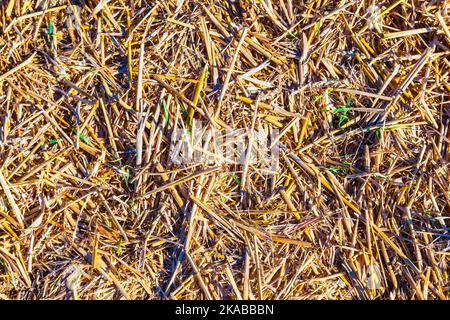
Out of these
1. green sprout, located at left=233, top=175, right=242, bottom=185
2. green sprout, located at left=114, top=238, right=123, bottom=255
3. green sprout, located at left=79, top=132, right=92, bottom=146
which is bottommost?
green sprout, located at left=114, top=238, right=123, bottom=255

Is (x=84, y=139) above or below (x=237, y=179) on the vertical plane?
above

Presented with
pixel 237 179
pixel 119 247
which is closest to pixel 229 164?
pixel 237 179

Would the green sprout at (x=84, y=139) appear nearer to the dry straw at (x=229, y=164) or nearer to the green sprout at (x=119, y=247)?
the dry straw at (x=229, y=164)

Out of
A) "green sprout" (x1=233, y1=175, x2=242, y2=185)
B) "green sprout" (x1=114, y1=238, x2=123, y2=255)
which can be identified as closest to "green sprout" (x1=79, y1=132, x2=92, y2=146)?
"green sprout" (x1=114, y1=238, x2=123, y2=255)

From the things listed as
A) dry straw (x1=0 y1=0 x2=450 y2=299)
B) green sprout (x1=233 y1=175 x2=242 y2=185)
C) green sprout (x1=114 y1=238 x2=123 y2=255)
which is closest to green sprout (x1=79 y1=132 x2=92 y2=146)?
dry straw (x1=0 y1=0 x2=450 y2=299)

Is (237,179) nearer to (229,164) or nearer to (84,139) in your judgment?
(229,164)

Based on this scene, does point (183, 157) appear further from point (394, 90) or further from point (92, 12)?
point (394, 90)

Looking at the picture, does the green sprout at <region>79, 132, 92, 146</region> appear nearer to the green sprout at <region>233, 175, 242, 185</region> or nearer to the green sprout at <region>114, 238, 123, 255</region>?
the green sprout at <region>114, 238, 123, 255</region>

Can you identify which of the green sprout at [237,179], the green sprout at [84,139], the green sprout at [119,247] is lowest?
the green sprout at [119,247]

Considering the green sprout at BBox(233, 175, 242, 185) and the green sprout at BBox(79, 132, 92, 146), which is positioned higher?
the green sprout at BBox(79, 132, 92, 146)

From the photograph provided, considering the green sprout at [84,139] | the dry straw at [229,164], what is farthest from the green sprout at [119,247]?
the green sprout at [84,139]

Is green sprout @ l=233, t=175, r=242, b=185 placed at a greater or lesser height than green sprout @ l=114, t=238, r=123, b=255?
greater

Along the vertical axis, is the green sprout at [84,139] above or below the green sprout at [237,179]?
above

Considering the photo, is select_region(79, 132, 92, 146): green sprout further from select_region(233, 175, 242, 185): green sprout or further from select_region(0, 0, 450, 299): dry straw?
select_region(233, 175, 242, 185): green sprout
